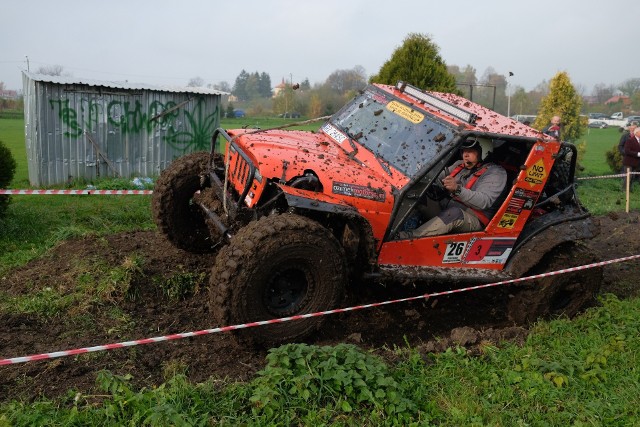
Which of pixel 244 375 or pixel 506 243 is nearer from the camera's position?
pixel 244 375

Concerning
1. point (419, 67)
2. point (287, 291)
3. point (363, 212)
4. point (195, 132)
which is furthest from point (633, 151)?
point (287, 291)

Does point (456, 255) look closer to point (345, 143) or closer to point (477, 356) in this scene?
point (477, 356)

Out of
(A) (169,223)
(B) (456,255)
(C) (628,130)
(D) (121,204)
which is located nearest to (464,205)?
(B) (456,255)

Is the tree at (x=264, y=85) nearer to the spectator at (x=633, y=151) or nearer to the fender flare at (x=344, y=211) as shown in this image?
the spectator at (x=633, y=151)

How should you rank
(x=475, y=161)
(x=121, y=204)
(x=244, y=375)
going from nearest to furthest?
(x=244, y=375) < (x=475, y=161) < (x=121, y=204)

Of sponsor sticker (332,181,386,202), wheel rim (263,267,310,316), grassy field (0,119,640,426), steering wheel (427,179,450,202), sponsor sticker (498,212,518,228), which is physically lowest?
grassy field (0,119,640,426)

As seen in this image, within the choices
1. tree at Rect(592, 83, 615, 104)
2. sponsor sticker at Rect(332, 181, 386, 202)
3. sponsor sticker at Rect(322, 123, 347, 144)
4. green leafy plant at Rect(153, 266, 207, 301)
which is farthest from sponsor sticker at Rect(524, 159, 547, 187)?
tree at Rect(592, 83, 615, 104)

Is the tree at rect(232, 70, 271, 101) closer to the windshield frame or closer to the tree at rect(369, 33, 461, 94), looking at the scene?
the tree at rect(369, 33, 461, 94)

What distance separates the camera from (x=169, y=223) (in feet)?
21.7

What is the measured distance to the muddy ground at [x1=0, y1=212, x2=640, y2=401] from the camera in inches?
172

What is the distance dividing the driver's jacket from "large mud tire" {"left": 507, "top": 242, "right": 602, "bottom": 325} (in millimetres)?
790

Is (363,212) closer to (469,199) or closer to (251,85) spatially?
(469,199)

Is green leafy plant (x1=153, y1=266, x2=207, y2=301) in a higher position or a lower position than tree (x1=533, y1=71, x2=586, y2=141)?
lower

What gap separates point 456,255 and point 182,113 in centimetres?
1073
